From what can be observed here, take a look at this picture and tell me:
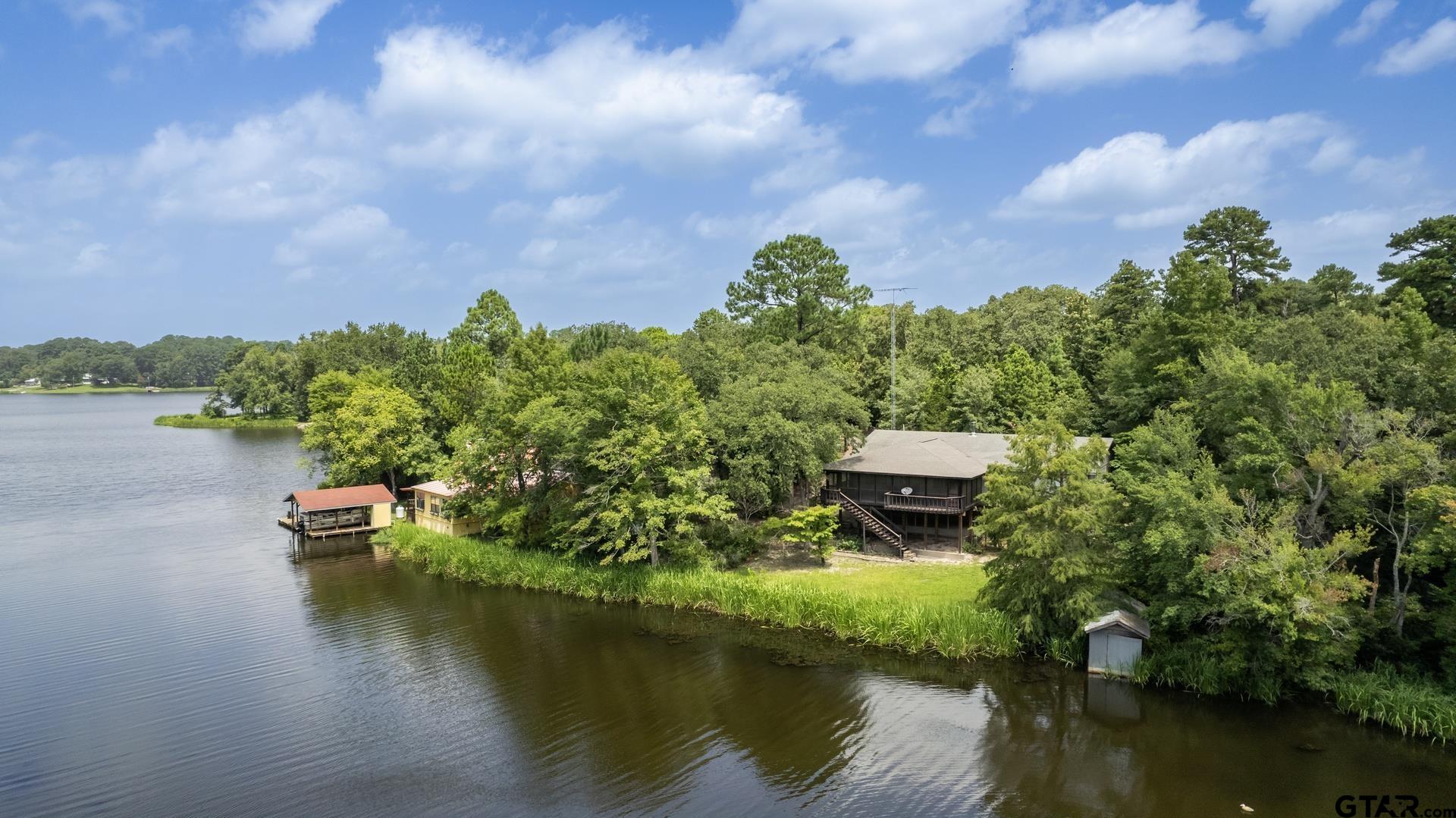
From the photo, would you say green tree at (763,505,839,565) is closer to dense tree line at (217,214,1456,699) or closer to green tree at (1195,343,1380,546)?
dense tree line at (217,214,1456,699)

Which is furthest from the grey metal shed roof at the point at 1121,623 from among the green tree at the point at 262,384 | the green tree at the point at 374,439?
the green tree at the point at 262,384

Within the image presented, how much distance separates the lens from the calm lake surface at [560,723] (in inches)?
617

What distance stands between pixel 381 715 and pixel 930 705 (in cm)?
1398

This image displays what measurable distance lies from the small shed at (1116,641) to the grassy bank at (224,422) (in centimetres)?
10617

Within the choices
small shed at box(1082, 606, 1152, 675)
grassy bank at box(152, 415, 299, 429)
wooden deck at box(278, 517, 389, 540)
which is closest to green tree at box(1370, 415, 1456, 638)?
small shed at box(1082, 606, 1152, 675)

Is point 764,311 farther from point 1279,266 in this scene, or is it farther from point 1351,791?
point 1351,791

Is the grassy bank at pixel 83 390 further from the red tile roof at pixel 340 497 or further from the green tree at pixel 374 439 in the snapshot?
the red tile roof at pixel 340 497

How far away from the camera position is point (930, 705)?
19.6 m

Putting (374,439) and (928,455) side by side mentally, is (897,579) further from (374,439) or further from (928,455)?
(374,439)

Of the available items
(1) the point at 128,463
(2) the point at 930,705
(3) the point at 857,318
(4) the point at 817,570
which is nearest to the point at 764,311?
(3) the point at 857,318

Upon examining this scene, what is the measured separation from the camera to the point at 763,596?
25.8 meters

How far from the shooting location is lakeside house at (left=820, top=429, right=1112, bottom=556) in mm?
32156

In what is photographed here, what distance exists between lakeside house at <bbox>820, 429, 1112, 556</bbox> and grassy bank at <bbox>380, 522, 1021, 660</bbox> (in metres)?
3.70

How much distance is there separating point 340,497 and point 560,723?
2734 cm
